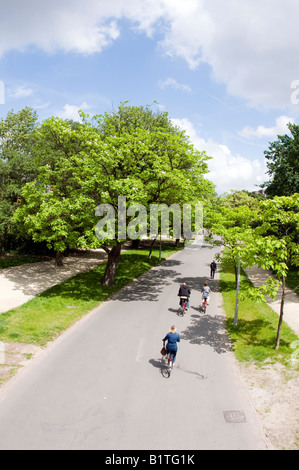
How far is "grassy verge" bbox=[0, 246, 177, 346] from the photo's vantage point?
1116cm

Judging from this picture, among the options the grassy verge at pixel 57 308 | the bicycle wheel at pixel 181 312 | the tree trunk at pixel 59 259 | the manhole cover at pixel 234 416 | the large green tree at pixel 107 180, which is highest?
the large green tree at pixel 107 180

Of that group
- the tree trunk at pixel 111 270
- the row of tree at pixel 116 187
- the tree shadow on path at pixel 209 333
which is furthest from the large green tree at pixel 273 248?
the tree trunk at pixel 111 270

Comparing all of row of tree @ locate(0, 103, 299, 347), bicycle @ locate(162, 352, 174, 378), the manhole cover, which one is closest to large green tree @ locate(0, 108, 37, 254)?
row of tree @ locate(0, 103, 299, 347)

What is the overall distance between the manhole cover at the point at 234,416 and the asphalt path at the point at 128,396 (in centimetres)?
2

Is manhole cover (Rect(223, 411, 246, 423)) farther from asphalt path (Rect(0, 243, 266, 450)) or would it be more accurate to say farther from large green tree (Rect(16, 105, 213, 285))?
large green tree (Rect(16, 105, 213, 285))

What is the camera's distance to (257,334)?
12047 millimetres

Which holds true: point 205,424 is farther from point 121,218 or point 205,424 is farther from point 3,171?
point 3,171

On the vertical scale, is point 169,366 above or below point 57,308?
below

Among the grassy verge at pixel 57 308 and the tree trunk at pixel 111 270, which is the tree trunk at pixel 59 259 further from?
the tree trunk at pixel 111 270

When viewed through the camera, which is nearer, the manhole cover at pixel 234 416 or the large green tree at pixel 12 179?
the manhole cover at pixel 234 416

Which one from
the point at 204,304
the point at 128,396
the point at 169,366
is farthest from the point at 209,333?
the point at 128,396

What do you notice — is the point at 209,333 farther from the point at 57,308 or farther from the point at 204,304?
the point at 57,308

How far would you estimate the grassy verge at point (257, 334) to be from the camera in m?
10.2

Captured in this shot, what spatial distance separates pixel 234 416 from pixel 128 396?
8.99 feet
